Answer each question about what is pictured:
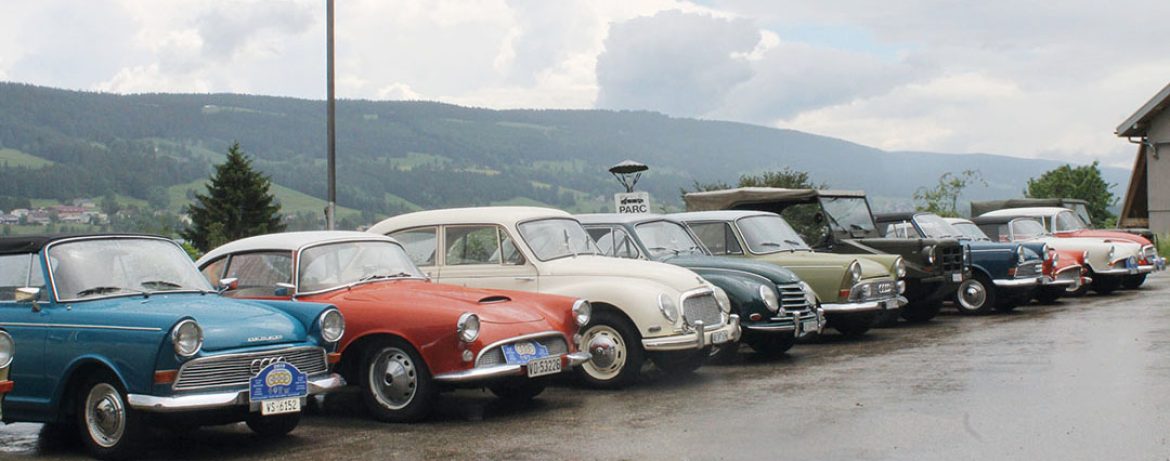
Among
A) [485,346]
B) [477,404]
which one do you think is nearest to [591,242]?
[477,404]

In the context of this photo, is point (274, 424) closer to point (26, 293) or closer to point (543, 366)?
point (26, 293)

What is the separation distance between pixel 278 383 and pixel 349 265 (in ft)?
7.76

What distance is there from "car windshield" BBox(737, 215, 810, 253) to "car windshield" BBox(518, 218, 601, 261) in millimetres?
3567

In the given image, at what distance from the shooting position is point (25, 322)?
854 cm

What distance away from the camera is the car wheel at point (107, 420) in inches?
313

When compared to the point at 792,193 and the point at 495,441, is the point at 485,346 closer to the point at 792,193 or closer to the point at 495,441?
the point at 495,441

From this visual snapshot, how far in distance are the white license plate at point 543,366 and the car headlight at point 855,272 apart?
6384 mm

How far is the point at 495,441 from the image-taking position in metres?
8.57

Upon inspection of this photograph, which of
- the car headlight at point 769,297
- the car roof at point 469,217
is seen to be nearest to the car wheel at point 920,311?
the car headlight at point 769,297

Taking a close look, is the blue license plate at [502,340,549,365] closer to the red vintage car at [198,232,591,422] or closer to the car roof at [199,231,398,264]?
the red vintage car at [198,232,591,422]

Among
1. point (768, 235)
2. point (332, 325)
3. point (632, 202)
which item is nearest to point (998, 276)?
point (768, 235)

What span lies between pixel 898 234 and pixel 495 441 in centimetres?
1340

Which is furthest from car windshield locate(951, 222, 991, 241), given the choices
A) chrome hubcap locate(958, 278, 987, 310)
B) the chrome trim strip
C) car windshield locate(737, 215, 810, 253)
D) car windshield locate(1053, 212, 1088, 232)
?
the chrome trim strip

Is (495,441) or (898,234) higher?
(898,234)
